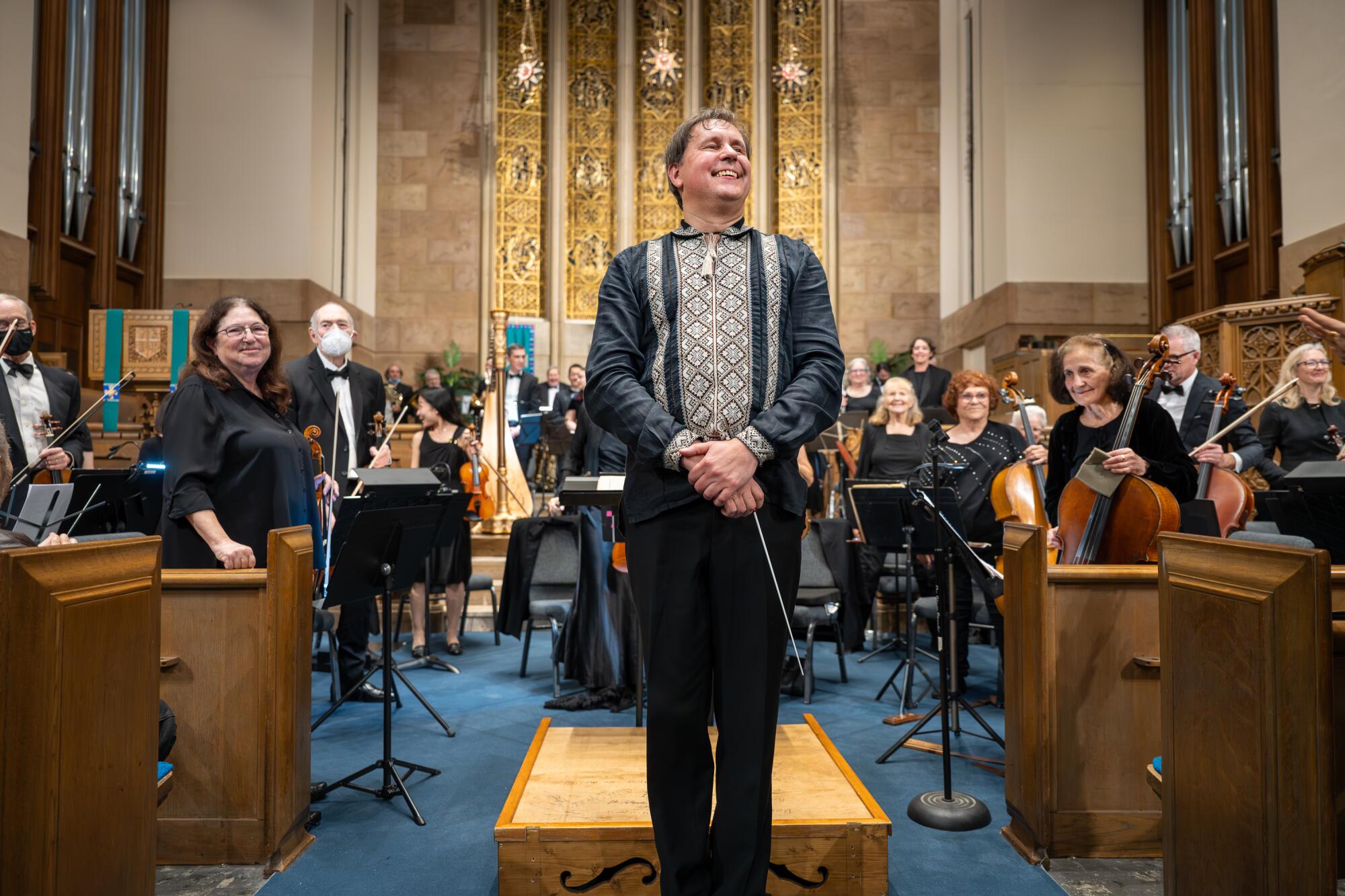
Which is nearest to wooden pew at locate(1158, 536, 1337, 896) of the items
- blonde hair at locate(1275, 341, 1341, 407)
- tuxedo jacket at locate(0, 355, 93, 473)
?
blonde hair at locate(1275, 341, 1341, 407)

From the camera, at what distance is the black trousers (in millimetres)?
1840

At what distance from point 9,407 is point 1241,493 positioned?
17.5 ft

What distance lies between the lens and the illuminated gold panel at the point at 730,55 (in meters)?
13.8

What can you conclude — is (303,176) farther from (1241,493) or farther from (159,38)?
A: (1241,493)

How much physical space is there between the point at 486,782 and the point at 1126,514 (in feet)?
7.65

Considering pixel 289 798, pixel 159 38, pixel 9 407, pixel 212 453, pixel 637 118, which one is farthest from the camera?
pixel 637 118

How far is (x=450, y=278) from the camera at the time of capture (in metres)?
13.1

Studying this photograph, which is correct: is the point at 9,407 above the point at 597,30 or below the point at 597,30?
below

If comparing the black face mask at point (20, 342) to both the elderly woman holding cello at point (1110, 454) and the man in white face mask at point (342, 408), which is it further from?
the elderly woman holding cello at point (1110, 454)

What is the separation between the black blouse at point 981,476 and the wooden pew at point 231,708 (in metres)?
3.09

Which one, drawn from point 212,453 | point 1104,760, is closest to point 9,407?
point 212,453

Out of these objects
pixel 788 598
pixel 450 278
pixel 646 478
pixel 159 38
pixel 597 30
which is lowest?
pixel 788 598

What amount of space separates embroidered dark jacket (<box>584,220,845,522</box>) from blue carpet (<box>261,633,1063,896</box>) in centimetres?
139

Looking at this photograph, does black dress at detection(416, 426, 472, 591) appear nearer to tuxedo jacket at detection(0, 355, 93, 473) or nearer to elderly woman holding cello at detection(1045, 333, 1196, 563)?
tuxedo jacket at detection(0, 355, 93, 473)
